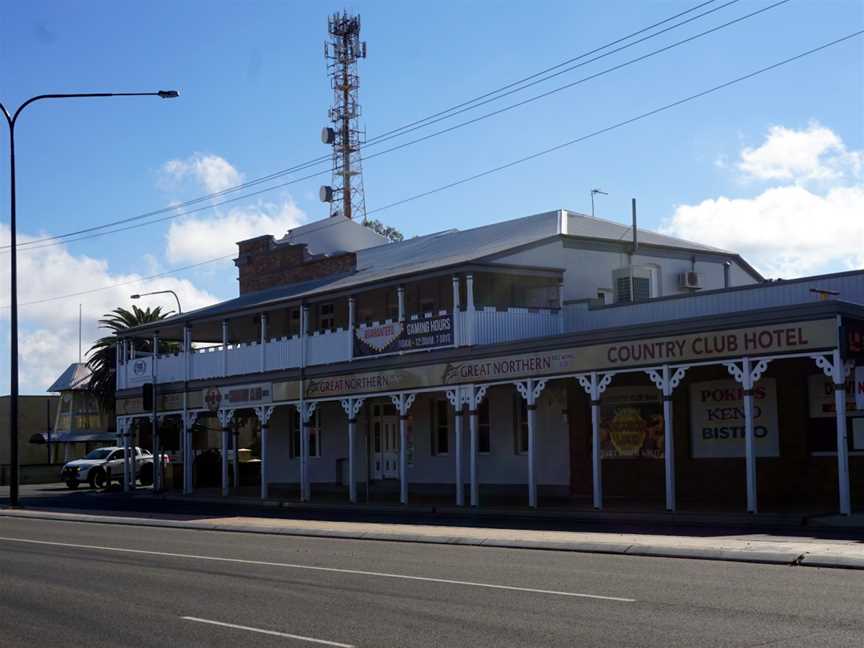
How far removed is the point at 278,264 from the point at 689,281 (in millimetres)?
16238

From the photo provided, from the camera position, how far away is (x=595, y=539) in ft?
59.1

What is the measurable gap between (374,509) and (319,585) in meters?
16.0

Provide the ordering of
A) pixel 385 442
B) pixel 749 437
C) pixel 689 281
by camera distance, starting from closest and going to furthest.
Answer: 1. pixel 749 437
2. pixel 689 281
3. pixel 385 442

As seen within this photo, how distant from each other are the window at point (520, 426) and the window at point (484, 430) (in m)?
1.07

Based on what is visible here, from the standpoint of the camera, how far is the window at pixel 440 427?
113ft

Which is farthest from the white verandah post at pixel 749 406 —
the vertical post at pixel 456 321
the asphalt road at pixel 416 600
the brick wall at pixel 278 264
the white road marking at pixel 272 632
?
the brick wall at pixel 278 264

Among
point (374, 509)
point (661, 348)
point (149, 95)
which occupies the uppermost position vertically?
point (149, 95)

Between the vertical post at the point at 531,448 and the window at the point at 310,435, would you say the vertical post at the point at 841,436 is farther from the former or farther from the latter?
the window at the point at 310,435

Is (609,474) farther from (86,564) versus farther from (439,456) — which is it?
(86,564)

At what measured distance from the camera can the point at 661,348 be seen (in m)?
23.4

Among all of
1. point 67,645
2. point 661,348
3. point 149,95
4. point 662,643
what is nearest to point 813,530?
point 661,348

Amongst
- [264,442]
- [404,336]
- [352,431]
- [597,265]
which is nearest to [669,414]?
[404,336]

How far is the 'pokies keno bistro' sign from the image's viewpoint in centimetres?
2120

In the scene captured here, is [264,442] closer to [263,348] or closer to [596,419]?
[263,348]
